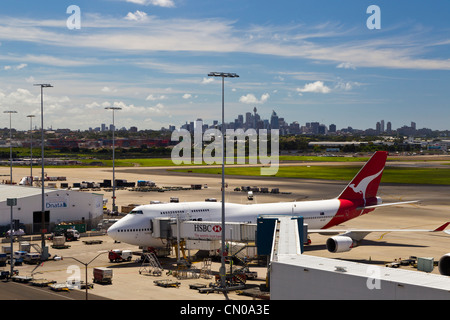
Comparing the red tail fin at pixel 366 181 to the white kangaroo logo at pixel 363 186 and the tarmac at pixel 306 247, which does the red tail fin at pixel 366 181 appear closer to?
the white kangaroo logo at pixel 363 186

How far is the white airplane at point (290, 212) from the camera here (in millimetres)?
64750

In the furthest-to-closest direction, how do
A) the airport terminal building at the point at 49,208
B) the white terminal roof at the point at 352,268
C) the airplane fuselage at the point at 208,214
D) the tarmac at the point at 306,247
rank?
1. the airport terminal building at the point at 49,208
2. the airplane fuselage at the point at 208,214
3. the tarmac at the point at 306,247
4. the white terminal roof at the point at 352,268

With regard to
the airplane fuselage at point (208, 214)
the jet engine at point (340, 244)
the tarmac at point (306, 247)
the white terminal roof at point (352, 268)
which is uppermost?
the white terminal roof at point (352, 268)

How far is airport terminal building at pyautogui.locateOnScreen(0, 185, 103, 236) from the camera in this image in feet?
287

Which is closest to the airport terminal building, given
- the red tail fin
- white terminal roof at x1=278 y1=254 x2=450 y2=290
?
the red tail fin

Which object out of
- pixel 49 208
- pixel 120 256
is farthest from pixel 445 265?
pixel 49 208

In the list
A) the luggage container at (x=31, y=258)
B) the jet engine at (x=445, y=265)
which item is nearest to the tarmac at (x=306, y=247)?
the luggage container at (x=31, y=258)

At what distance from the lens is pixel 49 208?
300 ft

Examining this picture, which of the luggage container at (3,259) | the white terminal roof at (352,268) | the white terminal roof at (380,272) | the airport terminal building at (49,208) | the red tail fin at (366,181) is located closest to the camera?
the white terminal roof at (380,272)

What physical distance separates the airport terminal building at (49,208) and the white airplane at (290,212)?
95.8ft

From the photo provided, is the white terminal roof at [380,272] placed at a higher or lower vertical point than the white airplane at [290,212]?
higher

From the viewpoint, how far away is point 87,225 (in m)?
95.0

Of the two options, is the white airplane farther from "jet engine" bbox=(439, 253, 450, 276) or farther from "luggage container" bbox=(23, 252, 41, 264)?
"jet engine" bbox=(439, 253, 450, 276)

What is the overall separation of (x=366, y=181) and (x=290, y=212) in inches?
609
